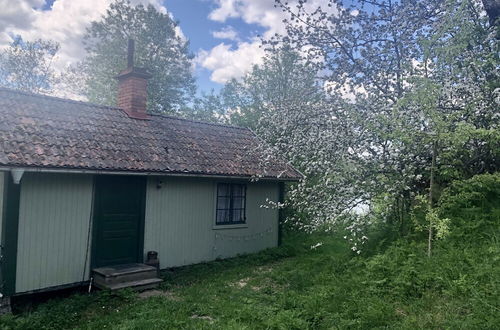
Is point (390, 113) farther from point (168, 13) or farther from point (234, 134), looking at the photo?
point (168, 13)

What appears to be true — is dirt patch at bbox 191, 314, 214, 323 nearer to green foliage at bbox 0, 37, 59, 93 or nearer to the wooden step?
the wooden step

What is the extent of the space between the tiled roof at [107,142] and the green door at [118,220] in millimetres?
558

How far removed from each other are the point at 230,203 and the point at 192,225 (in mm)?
1369

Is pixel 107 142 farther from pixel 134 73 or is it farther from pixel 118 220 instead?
pixel 134 73

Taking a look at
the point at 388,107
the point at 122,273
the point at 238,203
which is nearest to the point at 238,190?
the point at 238,203

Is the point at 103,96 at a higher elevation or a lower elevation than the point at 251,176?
higher

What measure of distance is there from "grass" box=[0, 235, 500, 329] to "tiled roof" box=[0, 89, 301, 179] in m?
2.36

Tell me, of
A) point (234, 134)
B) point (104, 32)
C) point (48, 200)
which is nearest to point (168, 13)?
point (104, 32)

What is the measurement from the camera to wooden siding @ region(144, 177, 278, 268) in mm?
8500

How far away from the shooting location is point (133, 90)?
9.83m

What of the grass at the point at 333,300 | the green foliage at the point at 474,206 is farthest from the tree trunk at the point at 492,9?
the grass at the point at 333,300

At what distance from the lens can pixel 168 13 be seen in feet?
83.3

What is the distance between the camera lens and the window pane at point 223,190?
390 inches

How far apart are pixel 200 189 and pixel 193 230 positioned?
1022 mm
